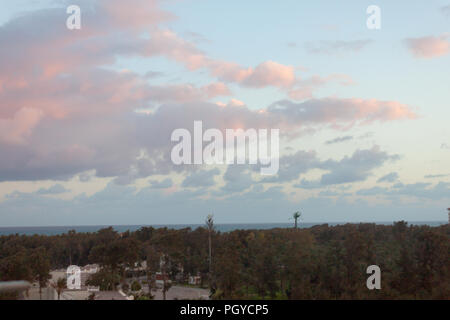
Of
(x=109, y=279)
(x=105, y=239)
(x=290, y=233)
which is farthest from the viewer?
(x=105, y=239)

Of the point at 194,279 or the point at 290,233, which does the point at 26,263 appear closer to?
the point at 194,279

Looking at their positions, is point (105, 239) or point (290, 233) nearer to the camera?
point (290, 233)

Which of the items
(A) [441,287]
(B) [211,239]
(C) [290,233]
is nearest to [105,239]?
(B) [211,239]
